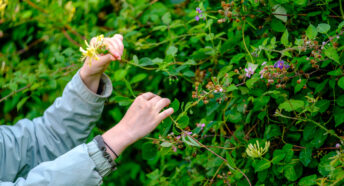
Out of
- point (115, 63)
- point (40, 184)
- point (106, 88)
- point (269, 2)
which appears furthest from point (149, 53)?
point (40, 184)

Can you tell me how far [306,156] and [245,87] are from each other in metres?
0.24

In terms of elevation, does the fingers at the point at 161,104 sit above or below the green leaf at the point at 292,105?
above

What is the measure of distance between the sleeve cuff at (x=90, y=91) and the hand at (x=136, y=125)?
281 millimetres

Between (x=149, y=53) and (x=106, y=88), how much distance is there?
0.95ft

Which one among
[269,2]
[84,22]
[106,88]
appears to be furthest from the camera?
[84,22]

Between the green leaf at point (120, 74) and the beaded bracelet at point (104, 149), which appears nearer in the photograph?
the beaded bracelet at point (104, 149)

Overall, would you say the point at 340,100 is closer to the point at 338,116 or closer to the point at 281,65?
the point at 338,116

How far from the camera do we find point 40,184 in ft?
2.98

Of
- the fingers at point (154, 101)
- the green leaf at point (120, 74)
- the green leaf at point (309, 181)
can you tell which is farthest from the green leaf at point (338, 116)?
the green leaf at point (120, 74)

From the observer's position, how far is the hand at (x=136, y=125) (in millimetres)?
903

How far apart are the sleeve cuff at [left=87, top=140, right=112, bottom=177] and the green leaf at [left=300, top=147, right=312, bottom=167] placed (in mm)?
500

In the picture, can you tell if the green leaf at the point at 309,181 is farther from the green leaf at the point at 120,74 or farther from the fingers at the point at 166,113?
the green leaf at the point at 120,74

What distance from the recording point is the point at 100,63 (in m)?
1.07

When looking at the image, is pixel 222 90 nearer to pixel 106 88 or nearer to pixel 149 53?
pixel 106 88
